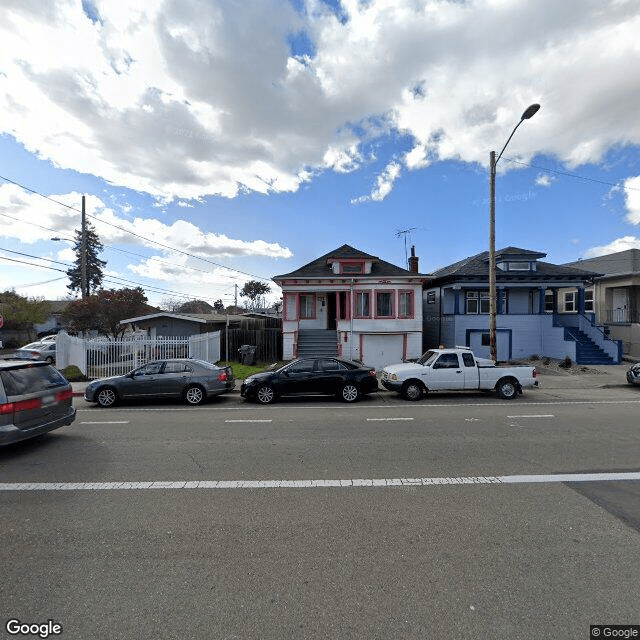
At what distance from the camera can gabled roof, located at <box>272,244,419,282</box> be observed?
20.2 m

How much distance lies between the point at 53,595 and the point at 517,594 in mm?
3500

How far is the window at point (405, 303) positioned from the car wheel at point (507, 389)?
29.0 ft

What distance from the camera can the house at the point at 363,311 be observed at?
1977cm

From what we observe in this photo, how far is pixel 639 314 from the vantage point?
24094 mm

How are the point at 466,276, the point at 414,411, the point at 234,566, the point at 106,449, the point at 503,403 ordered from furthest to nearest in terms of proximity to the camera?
the point at 466,276
the point at 503,403
the point at 414,411
the point at 106,449
the point at 234,566

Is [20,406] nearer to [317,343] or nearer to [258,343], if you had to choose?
[258,343]

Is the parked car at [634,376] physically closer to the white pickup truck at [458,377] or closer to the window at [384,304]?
the white pickup truck at [458,377]

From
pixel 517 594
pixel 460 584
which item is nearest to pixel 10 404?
pixel 460 584

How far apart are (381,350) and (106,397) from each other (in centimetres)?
1325

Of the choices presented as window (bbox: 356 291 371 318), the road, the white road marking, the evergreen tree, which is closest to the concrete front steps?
window (bbox: 356 291 371 318)

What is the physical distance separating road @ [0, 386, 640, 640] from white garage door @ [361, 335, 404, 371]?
12.8m

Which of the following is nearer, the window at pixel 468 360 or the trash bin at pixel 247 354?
the window at pixel 468 360

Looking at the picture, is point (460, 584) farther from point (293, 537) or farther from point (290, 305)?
point (290, 305)

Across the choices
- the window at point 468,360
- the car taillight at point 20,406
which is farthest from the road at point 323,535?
the window at point 468,360
